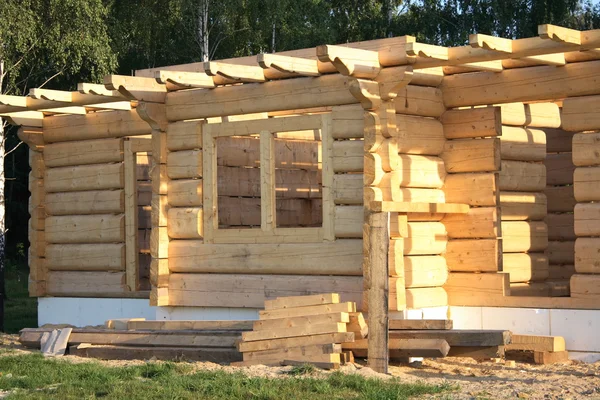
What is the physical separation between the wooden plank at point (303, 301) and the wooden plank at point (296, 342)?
0.45m

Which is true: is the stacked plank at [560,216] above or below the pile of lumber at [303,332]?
above

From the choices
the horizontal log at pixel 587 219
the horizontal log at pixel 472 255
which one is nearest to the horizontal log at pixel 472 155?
the horizontal log at pixel 472 255

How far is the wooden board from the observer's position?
13352mm

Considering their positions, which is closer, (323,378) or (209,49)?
(323,378)

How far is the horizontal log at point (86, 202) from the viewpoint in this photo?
1677 centimetres

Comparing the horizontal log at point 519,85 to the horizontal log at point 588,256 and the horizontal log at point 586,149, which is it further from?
the horizontal log at point 588,256

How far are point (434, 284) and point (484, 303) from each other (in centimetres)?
65

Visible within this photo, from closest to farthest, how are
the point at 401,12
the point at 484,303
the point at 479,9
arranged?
1. the point at 484,303
2. the point at 479,9
3. the point at 401,12

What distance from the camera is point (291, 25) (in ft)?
94.9

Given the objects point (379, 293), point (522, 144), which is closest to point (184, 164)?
point (522, 144)

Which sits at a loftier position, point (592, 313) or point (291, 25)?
point (291, 25)

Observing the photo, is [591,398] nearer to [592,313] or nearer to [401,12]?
[592,313]

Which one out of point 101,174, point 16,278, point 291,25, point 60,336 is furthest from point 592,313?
point 16,278

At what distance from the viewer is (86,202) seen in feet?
56.2
